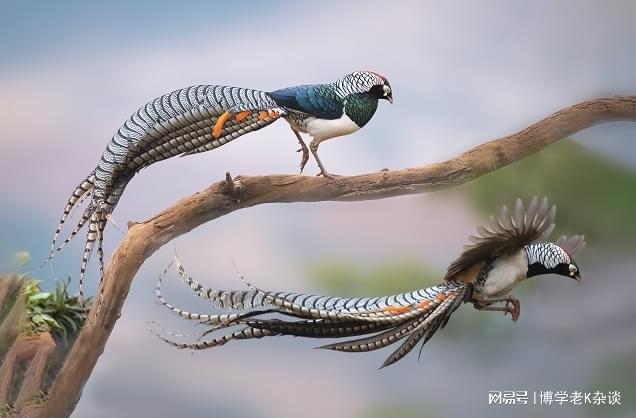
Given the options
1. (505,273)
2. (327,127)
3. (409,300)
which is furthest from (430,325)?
(327,127)

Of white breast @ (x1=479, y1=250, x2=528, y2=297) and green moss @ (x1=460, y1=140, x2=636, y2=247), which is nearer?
white breast @ (x1=479, y1=250, x2=528, y2=297)

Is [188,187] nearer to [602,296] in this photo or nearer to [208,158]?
→ [208,158]

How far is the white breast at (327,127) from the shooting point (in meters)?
2.48

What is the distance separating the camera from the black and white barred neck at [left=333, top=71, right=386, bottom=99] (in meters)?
2.51

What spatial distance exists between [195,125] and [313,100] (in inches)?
12.6

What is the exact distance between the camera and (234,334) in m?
2.42

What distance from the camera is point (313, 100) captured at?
249 cm

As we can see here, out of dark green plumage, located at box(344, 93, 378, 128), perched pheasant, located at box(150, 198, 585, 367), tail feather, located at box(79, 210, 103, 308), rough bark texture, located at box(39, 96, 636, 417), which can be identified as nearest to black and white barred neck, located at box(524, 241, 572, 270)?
perched pheasant, located at box(150, 198, 585, 367)

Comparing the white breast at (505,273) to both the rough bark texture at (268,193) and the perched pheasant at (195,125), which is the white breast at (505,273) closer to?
the rough bark texture at (268,193)

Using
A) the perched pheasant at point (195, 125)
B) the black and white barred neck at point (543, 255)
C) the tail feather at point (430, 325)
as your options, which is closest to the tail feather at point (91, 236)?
the perched pheasant at point (195, 125)

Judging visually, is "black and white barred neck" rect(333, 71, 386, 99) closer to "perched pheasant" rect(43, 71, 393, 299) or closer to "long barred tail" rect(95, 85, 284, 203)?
"perched pheasant" rect(43, 71, 393, 299)

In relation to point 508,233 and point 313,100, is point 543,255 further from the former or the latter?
point 313,100

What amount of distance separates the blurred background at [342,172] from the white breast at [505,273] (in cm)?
9

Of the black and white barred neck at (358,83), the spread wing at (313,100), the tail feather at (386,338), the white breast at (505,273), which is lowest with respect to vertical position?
the tail feather at (386,338)
